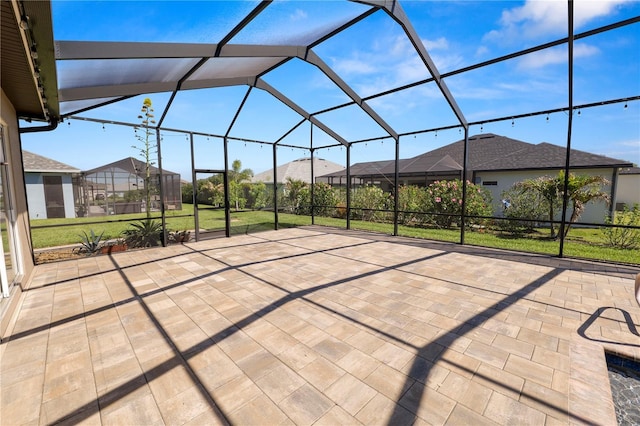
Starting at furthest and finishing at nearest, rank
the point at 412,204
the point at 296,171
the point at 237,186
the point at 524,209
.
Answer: the point at 296,171, the point at 237,186, the point at 412,204, the point at 524,209

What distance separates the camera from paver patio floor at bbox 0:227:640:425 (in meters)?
1.75

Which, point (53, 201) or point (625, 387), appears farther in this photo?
point (53, 201)

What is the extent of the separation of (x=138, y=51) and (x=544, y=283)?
5.97 meters

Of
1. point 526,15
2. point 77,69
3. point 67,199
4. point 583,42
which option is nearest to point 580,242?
point 583,42

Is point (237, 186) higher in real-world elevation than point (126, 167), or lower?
lower

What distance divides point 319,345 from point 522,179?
12364 millimetres

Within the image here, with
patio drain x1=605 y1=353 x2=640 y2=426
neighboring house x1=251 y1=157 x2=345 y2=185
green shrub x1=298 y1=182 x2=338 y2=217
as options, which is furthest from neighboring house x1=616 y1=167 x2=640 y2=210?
patio drain x1=605 y1=353 x2=640 y2=426

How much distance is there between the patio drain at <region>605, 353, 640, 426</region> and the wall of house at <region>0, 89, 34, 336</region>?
18.7 ft

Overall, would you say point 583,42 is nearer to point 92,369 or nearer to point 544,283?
point 544,283

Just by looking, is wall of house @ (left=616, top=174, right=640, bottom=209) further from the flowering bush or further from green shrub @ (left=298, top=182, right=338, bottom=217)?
Answer: green shrub @ (left=298, top=182, right=338, bottom=217)

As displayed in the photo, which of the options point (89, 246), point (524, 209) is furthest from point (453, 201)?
point (89, 246)

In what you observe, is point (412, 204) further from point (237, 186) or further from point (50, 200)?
point (50, 200)

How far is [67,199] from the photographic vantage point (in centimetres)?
796

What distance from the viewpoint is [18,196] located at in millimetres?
4316
